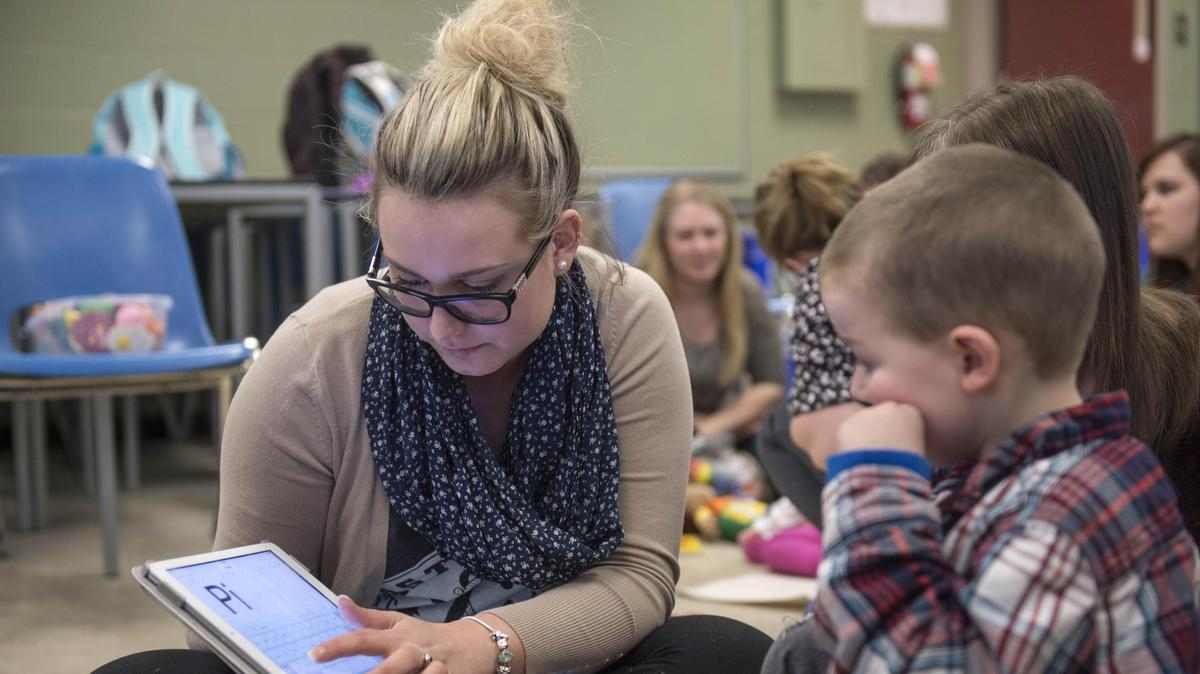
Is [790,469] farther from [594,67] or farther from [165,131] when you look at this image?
[165,131]

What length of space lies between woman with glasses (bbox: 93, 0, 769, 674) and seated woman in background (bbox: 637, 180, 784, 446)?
2079 millimetres

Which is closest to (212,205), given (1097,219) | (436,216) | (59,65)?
(59,65)

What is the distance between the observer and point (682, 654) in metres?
1.23

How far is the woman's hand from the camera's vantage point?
3.30 feet

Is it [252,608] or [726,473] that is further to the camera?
[726,473]

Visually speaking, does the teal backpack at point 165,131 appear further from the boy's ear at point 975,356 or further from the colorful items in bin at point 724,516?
the boy's ear at point 975,356

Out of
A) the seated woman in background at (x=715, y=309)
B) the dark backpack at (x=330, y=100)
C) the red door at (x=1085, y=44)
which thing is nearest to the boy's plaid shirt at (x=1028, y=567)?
the seated woman in background at (x=715, y=309)

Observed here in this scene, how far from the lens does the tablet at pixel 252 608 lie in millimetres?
1004

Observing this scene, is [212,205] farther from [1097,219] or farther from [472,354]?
[1097,219]

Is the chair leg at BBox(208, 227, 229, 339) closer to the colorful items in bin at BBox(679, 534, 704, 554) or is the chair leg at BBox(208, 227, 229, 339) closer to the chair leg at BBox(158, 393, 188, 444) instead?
the chair leg at BBox(158, 393, 188, 444)

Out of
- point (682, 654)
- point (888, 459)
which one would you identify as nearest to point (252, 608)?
point (682, 654)

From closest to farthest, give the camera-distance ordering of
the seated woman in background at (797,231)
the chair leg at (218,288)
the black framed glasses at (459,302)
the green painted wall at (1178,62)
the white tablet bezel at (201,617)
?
the white tablet bezel at (201,617), the black framed glasses at (459,302), the seated woman in background at (797,231), the chair leg at (218,288), the green painted wall at (1178,62)

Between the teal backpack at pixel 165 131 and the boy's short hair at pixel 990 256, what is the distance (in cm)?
323

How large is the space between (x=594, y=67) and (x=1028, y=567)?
248 centimetres
